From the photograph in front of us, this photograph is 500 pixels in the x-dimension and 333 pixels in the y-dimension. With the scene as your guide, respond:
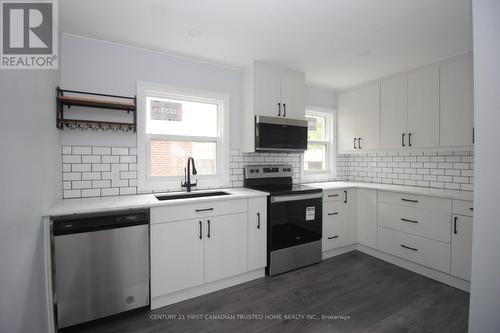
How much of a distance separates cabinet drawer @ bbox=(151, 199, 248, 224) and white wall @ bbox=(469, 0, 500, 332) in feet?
5.94

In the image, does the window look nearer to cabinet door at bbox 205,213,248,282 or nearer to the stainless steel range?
the stainless steel range

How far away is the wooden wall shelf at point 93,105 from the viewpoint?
2.06 meters

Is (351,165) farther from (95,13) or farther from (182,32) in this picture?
(95,13)

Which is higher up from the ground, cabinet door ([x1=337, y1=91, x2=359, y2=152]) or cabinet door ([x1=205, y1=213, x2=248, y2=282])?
cabinet door ([x1=337, y1=91, x2=359, y2=152])

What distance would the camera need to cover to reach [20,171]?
4.41ft

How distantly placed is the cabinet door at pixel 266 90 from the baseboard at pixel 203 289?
6.25 ft

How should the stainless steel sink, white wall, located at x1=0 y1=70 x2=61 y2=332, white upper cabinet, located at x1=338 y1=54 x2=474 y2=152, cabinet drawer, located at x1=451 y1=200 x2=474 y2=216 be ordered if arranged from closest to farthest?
white wall, located at x1=0 y1=70 x2=61 y2=332, cabinet drawer, located at x1=451 y1=200 x2=474 y2=216, the stainless steel sink, white upper cabinet, located at x1=338 y1=54 x2=474 y2=152

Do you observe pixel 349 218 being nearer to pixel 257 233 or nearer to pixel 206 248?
pixel 257 233

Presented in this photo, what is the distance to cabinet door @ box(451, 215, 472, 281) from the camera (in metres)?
2.27

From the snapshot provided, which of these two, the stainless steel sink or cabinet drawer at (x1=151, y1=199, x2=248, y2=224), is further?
the stainless steel sink

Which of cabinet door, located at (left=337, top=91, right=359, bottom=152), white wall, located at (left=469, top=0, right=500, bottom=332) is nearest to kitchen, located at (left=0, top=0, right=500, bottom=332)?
white wall, located at (left=469, top=0, right=500, bottom=332)

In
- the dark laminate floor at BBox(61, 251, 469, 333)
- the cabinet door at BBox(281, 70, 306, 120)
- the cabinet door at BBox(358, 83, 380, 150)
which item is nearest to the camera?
the dark laminate floor at BBox(61, 251, 469, 333)

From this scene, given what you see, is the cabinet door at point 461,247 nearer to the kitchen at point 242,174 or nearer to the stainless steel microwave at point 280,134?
the kitchen at point 242,174

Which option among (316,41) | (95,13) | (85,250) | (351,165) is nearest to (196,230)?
(85,250)
